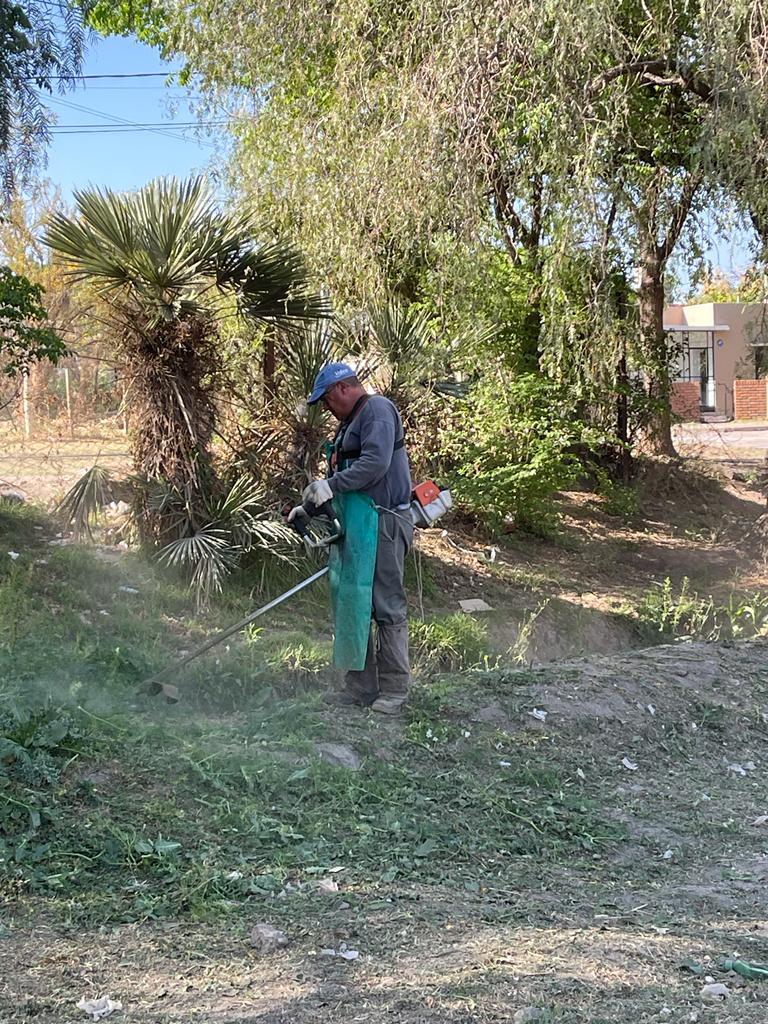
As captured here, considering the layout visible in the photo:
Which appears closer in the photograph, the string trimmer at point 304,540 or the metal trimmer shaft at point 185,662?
the string trimmer at point 304,540

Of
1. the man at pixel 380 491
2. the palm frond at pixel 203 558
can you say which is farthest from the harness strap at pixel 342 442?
the palm frond at pixel 203 558

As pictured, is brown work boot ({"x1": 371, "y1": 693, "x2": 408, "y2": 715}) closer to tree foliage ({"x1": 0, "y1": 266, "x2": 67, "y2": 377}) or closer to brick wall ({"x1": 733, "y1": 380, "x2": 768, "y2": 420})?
tree foliage ({"x1": 0, "y1": 266, "x2": 67, "y2": 377})

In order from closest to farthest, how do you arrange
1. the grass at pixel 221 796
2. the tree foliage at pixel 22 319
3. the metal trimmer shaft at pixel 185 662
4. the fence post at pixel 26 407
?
the grass at pixel 221 796
the metal trimmer shaft at pixel 185 662
the tree foliage at pixel 22 319
the fence post at pixel 26 407

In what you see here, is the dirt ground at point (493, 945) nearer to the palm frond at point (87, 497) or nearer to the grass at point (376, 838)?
the grass at point (376, 838)

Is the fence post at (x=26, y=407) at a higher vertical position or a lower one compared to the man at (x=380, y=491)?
higher

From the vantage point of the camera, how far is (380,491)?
6066 mm

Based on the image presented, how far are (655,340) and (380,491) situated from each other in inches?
376

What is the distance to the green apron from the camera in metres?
5.99

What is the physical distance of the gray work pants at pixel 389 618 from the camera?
239 inches

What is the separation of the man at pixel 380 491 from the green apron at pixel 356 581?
0.06m

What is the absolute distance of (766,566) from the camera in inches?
462

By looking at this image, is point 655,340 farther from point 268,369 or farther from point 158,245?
point 158,245

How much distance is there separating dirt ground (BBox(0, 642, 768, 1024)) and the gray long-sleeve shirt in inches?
49.2

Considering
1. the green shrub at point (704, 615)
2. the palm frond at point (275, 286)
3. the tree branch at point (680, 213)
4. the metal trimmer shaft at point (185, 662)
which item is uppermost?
the tree branch at point (680, 213)
